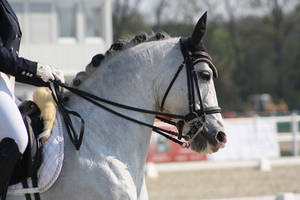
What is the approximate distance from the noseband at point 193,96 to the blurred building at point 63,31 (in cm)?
1714

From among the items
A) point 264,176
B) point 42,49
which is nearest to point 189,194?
point 264,176

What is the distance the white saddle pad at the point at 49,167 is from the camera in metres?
3.51

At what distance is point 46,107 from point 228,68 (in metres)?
43.1

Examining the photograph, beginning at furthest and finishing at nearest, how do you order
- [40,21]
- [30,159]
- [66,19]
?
[66,19] < [40,21] < [30,159]

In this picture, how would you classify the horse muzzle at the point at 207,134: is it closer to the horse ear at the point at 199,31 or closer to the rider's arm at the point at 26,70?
the horse ear at the point at 199,31

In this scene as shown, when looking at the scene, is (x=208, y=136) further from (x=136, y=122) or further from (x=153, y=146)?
(x=153, y=146)

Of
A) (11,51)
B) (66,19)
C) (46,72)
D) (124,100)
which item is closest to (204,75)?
(124,100)

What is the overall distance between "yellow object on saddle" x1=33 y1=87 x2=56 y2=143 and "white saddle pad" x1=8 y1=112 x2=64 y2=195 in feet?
0.20

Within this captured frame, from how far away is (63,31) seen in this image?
22906mm

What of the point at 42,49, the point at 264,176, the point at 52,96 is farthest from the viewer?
the point at 42,49

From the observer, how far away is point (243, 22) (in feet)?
158

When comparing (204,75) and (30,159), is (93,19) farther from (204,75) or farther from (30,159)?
(30,159)

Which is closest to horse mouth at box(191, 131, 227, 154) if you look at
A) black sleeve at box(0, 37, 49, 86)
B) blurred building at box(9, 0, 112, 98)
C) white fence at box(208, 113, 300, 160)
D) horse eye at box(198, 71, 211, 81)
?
horse eye at box(198, 71, 211, 81)

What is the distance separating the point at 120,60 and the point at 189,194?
6.52 m
